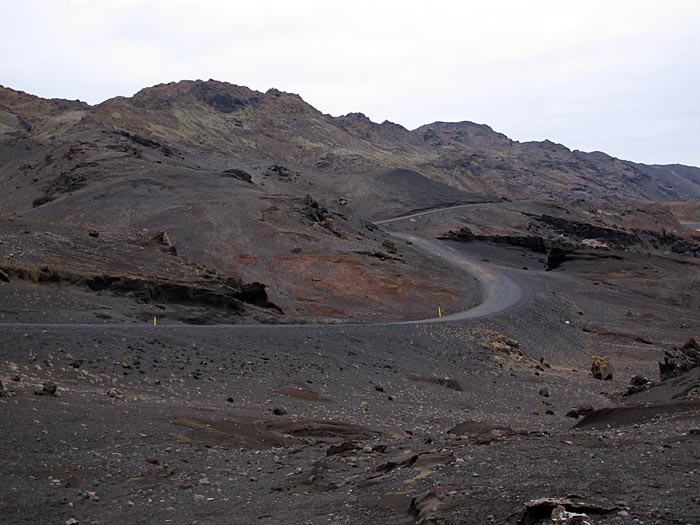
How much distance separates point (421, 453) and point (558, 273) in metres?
47.9

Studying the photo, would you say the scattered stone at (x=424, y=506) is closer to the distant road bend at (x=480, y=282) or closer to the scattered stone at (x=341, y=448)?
Result: the scattered stone at (x=341, y=448)

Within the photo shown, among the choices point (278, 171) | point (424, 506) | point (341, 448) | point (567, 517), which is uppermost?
point (278, 171)

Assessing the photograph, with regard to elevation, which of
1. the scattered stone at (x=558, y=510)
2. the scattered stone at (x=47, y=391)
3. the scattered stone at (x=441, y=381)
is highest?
the scattered stone at (x=558, y=510)

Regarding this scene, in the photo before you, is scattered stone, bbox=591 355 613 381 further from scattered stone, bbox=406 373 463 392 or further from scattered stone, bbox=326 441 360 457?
scattered stone, bbox=326 441 360 457

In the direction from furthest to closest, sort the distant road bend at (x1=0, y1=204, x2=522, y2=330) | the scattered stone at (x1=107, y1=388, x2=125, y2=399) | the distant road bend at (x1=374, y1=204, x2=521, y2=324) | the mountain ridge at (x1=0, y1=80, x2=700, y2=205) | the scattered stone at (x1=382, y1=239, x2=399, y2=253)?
the mountain ridge at (x1=0, y1=80, x2=700, y2=205) → the scattered stone at (x1=382, y1=239, x2=399, y2=253) → the distant road bend at (x1=374, y1=204, x2=521, y2=324) → the distant road bend at (x1=0, y1=204, x2=522, y2=330) → the scattered stone at (x1=107, y1=388, x2=125, y2=399)

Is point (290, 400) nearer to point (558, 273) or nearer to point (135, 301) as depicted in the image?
point (135, 301)

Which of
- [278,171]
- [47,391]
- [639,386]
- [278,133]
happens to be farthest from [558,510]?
[278,133]

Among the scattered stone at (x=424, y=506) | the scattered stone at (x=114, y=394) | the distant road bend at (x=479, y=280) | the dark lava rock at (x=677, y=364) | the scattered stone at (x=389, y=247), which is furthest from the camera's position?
the scattered stone at (x=389, y=247)

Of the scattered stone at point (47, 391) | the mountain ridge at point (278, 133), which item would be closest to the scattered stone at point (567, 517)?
the scattered stone at point (47, 391)

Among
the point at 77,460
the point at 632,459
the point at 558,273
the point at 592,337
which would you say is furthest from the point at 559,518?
the point at 558,273

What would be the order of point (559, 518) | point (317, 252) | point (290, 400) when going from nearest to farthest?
point (559, 518), point (290, 400), point (317, 252)

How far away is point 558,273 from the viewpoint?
55.6 meters

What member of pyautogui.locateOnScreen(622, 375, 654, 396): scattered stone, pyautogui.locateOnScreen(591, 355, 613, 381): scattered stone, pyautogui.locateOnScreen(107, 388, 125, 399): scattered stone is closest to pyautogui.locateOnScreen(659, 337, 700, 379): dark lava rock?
pyautogui.locateOnScreen(622, 375, 654, 396): scattered stone

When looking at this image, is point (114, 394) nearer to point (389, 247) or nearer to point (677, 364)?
point (677, 364)
